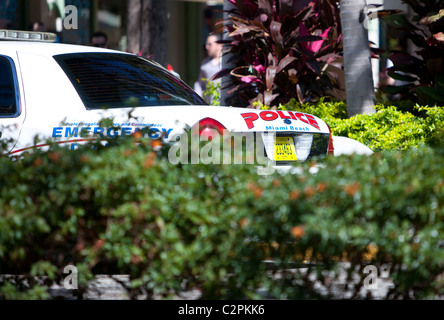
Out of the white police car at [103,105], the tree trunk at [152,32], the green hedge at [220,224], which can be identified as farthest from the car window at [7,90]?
the tree trunk at [152,32]

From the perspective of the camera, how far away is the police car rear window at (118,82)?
5605mm

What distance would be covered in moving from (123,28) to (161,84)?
1429cm

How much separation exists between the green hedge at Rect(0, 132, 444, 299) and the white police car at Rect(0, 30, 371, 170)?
1.65m

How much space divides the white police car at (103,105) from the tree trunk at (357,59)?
7.50 ft

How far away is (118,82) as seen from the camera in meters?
5.81

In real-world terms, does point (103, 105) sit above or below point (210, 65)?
below

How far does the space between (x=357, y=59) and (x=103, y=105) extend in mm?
Result: 3936

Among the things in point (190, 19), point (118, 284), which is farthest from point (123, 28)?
point (118, 284)

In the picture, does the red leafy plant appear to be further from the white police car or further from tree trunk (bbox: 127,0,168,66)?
the white police car

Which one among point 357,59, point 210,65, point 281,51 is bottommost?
point 357,59

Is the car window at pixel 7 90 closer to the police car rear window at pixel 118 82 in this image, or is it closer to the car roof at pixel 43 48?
the car roof at pixel 43 48

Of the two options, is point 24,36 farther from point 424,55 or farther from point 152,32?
point 152,32

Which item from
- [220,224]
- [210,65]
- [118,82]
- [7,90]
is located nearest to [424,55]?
[210,65]

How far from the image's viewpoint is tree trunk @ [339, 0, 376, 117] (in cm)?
840
